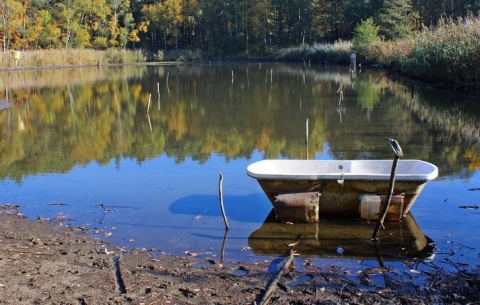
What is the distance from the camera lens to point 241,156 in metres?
12.9

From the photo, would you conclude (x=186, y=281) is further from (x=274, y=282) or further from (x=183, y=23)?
(x=183, y=23)

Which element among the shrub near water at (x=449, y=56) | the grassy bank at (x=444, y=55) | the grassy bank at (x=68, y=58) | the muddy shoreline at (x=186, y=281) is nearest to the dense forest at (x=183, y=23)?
the grassy bank at (x=68, y=58)

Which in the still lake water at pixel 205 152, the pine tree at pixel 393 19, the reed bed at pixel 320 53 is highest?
the pine tree at pixel 393 19

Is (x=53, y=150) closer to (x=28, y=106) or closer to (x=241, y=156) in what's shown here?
(x=241, y=156)

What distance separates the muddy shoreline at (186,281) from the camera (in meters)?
5.21

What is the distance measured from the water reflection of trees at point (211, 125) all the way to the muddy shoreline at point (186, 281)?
18.1 ft

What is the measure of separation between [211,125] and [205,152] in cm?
444

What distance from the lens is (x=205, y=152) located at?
13.5 metres

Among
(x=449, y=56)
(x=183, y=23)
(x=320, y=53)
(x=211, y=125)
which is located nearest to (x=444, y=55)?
(x=449, y=56)

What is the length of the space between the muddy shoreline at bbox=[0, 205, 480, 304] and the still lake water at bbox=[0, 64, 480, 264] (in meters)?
0.65

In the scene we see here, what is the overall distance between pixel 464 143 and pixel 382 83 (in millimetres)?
17246

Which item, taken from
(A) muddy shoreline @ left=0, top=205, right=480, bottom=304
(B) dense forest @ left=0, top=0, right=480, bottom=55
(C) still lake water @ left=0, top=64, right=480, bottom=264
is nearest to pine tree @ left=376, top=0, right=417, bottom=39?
(B) dense forest @ left=0, top=0, right=480, bottom=55

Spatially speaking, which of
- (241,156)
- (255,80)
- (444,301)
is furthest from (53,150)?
(255,80)

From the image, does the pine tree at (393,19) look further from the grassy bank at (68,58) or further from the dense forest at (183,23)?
the grassy bank at (68,58)
